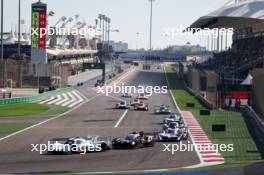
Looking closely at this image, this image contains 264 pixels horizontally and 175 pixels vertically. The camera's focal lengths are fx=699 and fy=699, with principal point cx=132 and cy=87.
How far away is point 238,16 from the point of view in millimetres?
24047

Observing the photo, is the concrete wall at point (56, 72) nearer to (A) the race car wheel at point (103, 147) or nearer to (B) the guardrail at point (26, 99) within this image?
(B) the guardrail at point (26, 99)

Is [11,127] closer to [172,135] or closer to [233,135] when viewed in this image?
[172,135]

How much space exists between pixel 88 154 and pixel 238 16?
1592 centimetres

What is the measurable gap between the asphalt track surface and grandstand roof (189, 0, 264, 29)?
8743mm

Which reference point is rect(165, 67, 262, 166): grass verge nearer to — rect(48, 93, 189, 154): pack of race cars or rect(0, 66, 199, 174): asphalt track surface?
rect(0, 66, 199, 174): asphalt track surface

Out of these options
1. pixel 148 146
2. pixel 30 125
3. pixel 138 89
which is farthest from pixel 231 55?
pixel 148 146

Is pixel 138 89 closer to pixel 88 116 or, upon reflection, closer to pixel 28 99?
pixel 28 99

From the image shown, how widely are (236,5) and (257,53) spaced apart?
263 feet

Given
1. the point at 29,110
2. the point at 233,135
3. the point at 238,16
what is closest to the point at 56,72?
the point at 29,110

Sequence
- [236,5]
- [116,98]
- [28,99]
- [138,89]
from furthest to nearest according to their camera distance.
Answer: [138,89]
[116,98]
[28,99]
[236,5]

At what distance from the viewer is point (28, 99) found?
85000mm

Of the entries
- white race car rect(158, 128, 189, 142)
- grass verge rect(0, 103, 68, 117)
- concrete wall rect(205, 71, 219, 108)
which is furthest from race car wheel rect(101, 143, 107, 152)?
concrete wall rect(205, 71, 219, 108)

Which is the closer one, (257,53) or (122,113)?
(122,113)

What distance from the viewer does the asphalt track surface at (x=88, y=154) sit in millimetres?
32406
